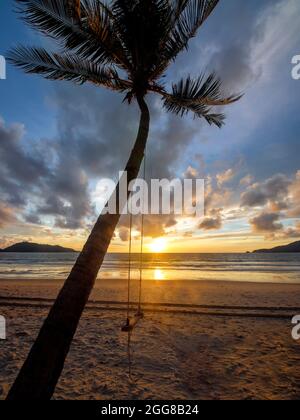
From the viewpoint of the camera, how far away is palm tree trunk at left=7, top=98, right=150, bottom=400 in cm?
223

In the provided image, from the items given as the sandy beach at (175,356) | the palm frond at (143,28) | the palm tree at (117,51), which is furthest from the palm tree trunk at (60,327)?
the palm frond at (143,28)

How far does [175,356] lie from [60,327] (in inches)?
149

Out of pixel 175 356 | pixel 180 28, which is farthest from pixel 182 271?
pixel 180 28

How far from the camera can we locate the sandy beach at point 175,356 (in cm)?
413

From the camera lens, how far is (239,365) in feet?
16.4

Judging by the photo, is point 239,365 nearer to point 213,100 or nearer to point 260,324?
point 260,324

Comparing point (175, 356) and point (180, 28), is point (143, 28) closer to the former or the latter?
point (180, 28)

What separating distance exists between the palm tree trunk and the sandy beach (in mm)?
2125

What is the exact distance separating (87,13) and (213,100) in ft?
9.78

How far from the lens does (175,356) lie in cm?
539

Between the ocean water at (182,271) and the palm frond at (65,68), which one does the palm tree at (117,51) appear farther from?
the ocean water at (182,271)

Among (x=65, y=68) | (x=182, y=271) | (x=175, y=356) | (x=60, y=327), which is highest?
(x=65, y=68)

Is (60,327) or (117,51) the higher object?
(117,51)

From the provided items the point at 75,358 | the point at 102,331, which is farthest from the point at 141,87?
the point at 102,331
